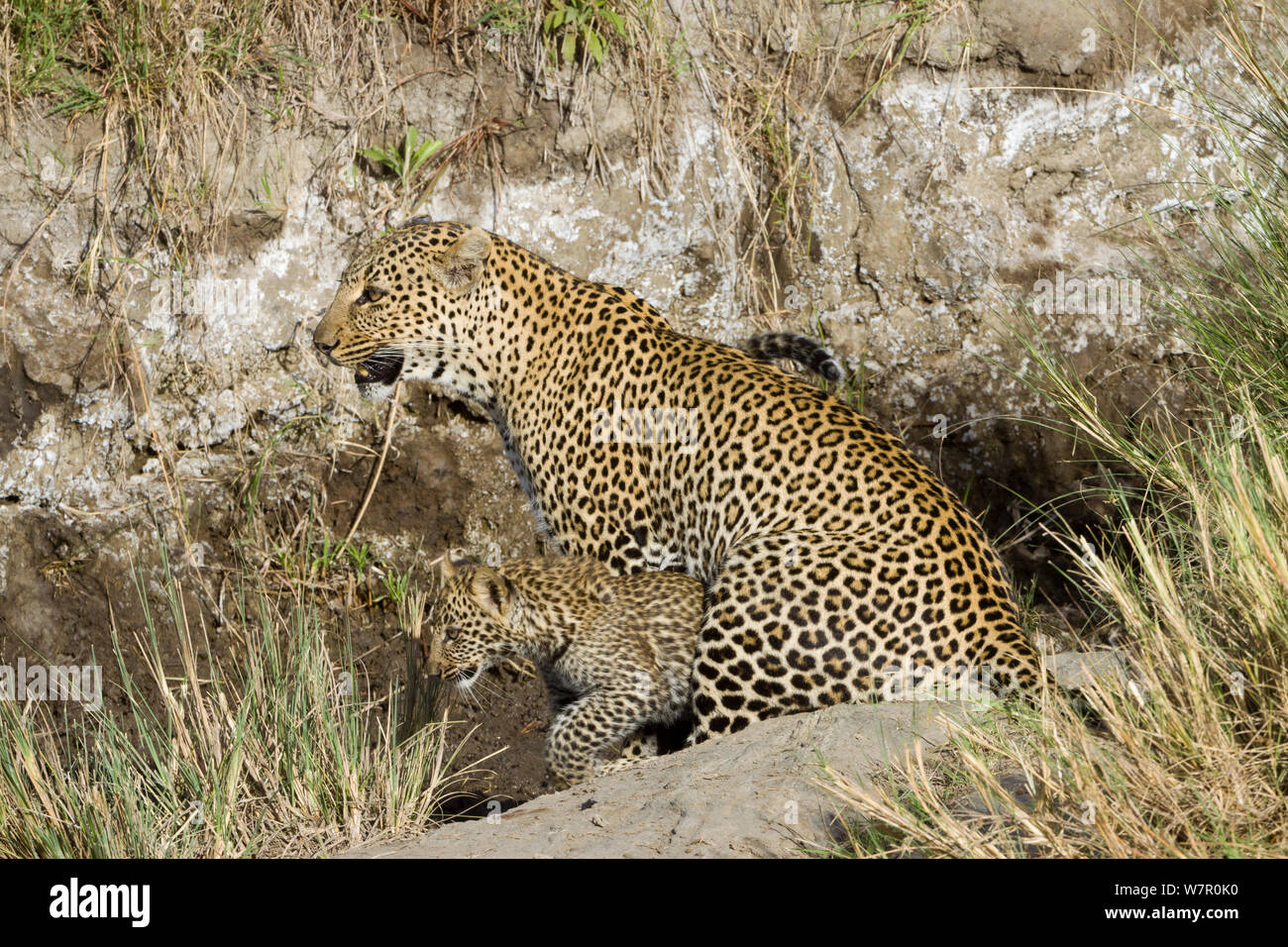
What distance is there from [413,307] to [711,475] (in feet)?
5.88

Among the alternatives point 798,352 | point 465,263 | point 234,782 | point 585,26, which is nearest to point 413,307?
point 465,263

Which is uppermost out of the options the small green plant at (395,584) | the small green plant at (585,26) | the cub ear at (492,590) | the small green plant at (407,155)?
the small green plant at (585,26)

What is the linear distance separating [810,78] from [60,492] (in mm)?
5774

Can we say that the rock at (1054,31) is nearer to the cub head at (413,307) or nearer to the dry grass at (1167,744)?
the cub head at (413,307)

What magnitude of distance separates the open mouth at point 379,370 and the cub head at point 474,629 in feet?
3.93

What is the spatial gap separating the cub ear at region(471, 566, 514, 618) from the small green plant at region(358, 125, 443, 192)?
3936 mm

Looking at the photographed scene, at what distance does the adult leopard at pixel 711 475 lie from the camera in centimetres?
575

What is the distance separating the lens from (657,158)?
973cm

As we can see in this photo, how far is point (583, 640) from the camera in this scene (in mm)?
6348

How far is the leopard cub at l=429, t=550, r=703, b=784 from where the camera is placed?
6172 mm

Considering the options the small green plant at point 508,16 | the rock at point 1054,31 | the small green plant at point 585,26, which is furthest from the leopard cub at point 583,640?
the rock at point 1054,31

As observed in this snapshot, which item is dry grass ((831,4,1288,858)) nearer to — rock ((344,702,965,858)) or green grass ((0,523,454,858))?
rock ((344,702,965,858))

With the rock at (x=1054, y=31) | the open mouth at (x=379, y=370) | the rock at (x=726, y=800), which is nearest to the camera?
the rock at (x=726, y=800)

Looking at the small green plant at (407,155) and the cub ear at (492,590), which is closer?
the cub ear at (492,590)
